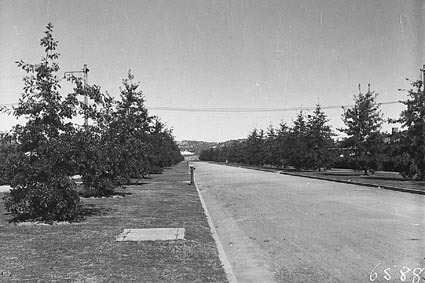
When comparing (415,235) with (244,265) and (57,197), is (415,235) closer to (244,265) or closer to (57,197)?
(244,265)

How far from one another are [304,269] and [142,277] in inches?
88.7

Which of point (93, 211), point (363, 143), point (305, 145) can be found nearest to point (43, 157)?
point (93, 211)

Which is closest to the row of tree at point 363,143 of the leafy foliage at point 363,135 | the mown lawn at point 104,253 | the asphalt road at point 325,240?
the leafy foliage at point 363,135

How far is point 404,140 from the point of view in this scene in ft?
76.8

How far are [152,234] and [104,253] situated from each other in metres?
1.85

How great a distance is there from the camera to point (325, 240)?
8.23 meters

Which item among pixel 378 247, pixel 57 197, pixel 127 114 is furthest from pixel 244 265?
pixel 127 114

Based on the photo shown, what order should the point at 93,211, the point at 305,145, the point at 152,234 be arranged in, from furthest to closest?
1. the point at 305,145
2. the point at 93,211
3. the point at 152,234

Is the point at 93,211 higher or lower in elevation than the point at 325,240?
lower

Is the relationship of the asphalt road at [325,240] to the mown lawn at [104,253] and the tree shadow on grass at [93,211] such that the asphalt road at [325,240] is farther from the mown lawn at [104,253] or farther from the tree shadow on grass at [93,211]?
the tree shadow on grass at [93,211]

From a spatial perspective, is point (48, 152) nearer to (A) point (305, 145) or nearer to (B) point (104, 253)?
(B) point (104, 253)

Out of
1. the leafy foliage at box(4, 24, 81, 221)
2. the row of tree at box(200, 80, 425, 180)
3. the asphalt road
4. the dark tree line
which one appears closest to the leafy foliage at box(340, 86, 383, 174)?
the row of tree at box(200, 80, 425, 180)

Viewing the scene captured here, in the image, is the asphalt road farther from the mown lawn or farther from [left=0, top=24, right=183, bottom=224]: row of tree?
[left=0, top=24, right=183, bottom=224]: row of tree

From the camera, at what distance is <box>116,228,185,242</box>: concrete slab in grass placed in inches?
322
